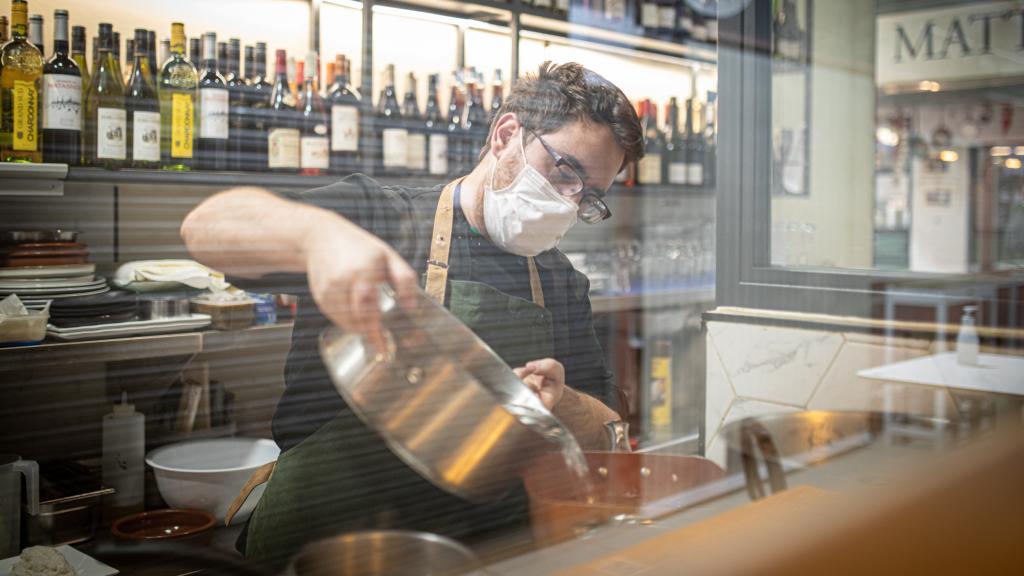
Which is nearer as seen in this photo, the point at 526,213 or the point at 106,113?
the point at 106,113

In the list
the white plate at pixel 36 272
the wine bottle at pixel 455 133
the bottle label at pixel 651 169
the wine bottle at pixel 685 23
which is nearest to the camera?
the white plate at pixel 36 272

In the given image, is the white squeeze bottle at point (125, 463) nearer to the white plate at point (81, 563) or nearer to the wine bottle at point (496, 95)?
the white plate at point (81, 563)

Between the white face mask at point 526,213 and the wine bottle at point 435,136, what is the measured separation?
37 millimetres

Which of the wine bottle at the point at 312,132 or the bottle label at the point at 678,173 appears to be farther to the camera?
the bottle label at the point at 678,173

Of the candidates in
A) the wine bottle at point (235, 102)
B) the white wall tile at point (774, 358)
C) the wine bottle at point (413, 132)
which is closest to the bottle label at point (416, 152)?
the wine bottle at point (413, 132)

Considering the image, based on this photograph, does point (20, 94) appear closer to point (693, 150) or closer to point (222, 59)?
point (222, 59)

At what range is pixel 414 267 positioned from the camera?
48 cm

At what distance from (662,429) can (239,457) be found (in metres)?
0.57

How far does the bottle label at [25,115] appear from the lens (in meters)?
0.36

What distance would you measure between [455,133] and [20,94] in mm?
269

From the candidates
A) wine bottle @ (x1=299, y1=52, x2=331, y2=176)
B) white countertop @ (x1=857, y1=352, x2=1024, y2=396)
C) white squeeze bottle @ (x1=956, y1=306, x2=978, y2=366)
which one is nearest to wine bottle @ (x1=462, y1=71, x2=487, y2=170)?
wine bottle @ (x1=299, y1=52, x2=331, y2=176)

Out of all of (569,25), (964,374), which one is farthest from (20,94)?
(964,374)

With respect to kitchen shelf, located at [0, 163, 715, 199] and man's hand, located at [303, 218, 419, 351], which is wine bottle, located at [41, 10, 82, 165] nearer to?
kitchen shelf, located at [0, 163, 715, 199]

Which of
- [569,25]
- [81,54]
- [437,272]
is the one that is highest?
Result: [569,25]
